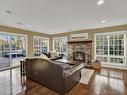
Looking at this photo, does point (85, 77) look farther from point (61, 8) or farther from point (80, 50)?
point (61, 8)

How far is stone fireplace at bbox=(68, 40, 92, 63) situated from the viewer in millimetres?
6539

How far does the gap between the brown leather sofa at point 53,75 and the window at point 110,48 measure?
157 inches

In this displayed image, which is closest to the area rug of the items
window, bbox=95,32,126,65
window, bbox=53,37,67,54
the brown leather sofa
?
the brown leather sofa

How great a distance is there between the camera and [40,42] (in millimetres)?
8219

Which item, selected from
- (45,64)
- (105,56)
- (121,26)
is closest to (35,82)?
(45,64)

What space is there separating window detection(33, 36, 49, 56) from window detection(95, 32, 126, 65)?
181 inches

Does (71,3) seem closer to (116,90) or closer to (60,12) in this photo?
(60,12)

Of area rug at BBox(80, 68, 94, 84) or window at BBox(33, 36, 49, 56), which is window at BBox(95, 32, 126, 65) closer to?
area rug at BBox(80, 68, 94, 84)

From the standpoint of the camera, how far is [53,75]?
278 cm

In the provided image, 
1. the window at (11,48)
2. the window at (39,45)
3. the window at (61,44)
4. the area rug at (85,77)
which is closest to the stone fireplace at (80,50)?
the window at (61,44)

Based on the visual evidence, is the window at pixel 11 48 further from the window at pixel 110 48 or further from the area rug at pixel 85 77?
the window at pixel 110 48

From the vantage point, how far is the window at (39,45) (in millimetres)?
7588

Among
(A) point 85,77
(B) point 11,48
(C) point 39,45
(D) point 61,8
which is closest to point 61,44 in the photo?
(C) point 39,45

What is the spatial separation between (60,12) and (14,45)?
3949 mm
